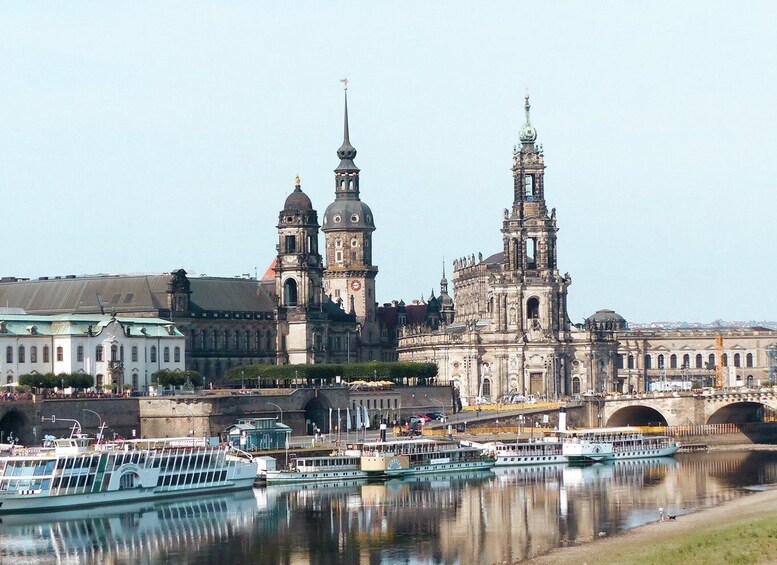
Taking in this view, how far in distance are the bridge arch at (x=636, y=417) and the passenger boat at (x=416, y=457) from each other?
1370 inches

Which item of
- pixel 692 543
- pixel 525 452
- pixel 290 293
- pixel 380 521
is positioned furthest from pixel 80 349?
pixel 692 543

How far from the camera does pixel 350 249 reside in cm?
18412

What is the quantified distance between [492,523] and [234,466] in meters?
20.6

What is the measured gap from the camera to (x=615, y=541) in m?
82.2

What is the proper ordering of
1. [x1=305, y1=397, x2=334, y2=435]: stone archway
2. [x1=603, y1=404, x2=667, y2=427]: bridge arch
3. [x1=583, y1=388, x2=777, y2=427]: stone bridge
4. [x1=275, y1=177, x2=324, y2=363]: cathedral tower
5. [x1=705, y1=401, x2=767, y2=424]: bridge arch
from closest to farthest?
[x1=305, y1=397, x2=334, y2=435]: stone archway
[x1=583, y1=388, x2=777, y2=427]: stone bridge
[x1=705, y1=401, x2=767, y2=424]: bridge arch
[x1=603, y1=404, x2=667, y2=427]: bridge arch
[x1=275, y1=177, x2=324, y2=363]: cathedral tower

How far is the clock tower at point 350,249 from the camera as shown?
18325cm

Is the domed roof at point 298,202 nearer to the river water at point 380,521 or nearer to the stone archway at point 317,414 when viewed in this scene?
the stone archway at point 317,414

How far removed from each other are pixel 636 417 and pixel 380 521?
69.2 metres

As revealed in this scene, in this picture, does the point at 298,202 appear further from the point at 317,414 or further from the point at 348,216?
the point at 317,414

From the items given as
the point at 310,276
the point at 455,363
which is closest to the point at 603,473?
the point at 310,276

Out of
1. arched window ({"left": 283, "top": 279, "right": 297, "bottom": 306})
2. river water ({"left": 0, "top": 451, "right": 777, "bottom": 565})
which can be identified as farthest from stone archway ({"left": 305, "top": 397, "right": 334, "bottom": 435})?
arched window ({"left": 283, "top": 279, "right": 297, "bottom": 306})

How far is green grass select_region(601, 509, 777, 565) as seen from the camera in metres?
72.9

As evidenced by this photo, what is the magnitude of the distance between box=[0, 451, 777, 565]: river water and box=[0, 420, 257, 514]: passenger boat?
121 cm

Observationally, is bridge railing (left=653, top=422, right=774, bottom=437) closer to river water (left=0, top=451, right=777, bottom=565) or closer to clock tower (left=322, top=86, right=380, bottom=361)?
river water (left=0, top=451, right=777, bottom=565)
